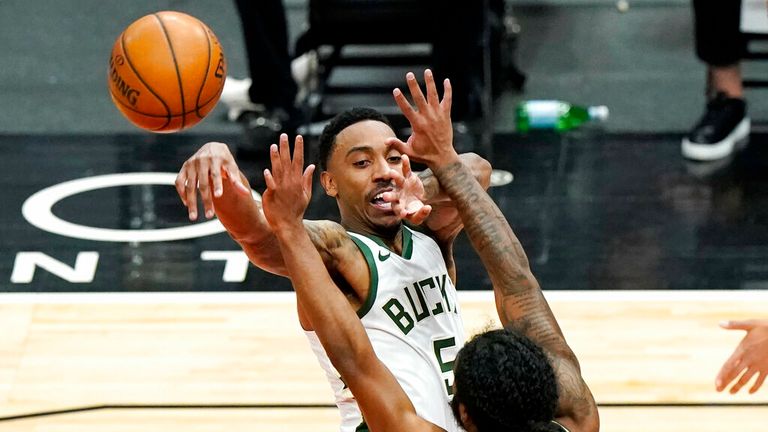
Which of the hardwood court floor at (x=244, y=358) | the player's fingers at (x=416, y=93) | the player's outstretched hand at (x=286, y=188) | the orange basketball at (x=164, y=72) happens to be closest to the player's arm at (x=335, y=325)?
the player's outstretched hand at (x=286, y=188)

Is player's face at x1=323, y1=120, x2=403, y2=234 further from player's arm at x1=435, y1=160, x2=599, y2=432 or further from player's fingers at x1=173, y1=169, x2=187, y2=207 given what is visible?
player's fingers at x1=173, y1=169, x2=187, y2=207

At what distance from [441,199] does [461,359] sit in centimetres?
81

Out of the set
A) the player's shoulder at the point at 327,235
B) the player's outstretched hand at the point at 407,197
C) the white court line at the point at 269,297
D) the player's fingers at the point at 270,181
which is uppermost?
the player's fingers at the point at 270,181

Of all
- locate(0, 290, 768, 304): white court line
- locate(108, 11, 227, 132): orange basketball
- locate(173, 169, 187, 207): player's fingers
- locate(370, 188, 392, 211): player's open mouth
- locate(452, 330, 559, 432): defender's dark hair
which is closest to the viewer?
locate(452, 330, 559, 432): defender's dark hair

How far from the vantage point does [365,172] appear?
400 centimetres

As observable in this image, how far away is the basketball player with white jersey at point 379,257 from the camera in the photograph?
3879 mm

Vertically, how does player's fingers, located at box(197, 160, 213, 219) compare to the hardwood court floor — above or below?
above

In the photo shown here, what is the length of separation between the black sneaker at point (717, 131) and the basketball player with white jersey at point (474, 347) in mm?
4833

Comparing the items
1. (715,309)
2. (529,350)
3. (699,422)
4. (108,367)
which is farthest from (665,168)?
(529,350)

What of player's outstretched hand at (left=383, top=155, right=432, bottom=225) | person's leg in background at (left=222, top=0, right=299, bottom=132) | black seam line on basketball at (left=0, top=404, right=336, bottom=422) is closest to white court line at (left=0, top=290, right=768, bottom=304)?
black seam line on basketball at (left=0, top=404, right=336, bottom=422)

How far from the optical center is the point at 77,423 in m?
5.55

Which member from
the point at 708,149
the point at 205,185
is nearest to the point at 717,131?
the point at 708,149

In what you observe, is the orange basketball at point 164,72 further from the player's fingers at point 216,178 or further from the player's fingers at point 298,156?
the player's fingers at point 298,156

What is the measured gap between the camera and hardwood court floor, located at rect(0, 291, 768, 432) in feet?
18.3
